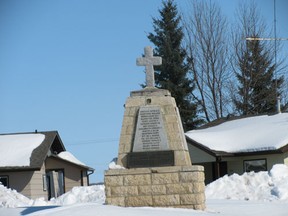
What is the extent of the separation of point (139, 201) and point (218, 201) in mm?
5181

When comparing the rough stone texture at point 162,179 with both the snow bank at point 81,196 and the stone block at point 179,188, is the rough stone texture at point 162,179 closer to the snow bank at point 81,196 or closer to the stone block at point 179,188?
the stone block at point 179,188

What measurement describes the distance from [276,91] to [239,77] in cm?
271

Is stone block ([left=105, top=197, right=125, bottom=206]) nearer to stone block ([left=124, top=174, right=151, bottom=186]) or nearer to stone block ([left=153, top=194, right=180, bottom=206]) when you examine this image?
stone block ([left=124, top=174, right=151, bottom=186])

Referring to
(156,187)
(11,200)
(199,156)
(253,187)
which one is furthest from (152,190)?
(199,156)

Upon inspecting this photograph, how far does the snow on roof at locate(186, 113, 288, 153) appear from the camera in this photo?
2869cm

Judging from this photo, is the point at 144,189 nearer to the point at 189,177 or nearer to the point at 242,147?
the point at 189,177

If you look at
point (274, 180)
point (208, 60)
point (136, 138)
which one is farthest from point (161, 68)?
point (136, 138)

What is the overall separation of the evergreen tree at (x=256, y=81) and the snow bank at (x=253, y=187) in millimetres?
21701

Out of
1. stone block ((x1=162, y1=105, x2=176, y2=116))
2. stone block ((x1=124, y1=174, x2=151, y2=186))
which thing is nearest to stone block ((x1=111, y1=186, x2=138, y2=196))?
stone block ((x1=124, y1=174, x2=151, y2=186))

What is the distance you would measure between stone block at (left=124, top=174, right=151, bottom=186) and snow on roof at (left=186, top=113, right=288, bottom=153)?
14.3m

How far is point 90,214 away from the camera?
12.8 metres

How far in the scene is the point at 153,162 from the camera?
1465 cm

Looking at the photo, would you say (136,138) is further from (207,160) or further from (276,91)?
(276,91)

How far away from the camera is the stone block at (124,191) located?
14.6 meters
